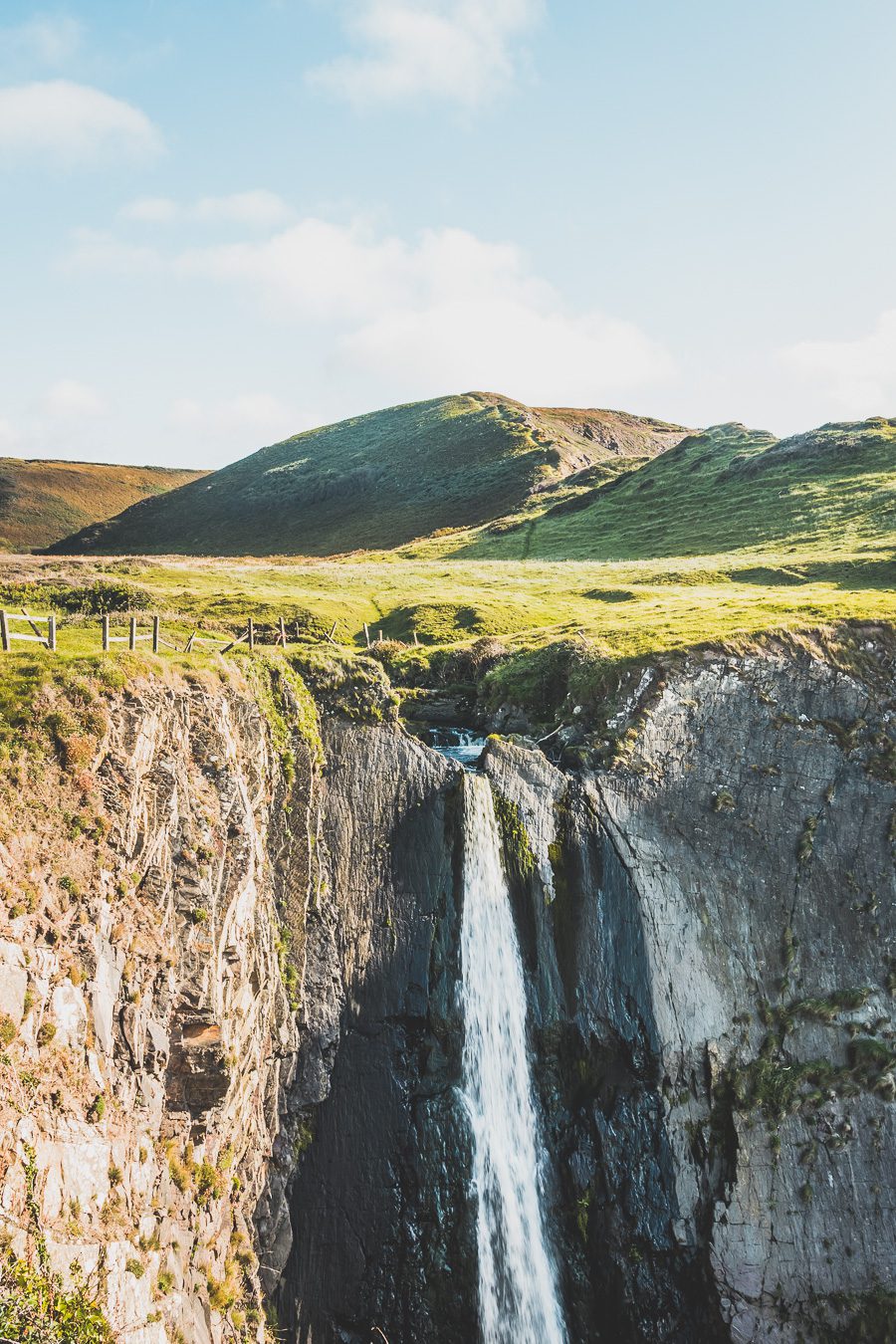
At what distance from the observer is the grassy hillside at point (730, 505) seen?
75938 millimetres

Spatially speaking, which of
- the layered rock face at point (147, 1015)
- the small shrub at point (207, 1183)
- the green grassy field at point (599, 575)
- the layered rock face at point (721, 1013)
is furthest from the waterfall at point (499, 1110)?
the green grassy field at point (599, 575)

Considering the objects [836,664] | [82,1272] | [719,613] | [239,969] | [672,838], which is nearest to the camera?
[82,1272]

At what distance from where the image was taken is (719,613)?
42562mm

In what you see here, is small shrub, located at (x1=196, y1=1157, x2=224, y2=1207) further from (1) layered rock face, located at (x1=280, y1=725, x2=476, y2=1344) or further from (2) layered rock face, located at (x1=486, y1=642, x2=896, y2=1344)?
(2) layered rock face, located at (x1=486, y1=642, x2=896, y2=1344)

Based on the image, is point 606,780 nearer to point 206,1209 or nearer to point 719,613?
point 719,613

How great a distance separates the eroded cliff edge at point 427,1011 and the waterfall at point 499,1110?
0.57m

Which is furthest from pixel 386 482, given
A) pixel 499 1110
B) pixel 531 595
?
pixel 499 1110

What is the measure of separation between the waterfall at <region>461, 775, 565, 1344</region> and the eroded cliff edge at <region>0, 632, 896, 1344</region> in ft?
1.87

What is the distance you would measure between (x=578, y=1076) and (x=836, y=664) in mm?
20294

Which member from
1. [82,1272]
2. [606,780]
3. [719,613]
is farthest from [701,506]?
[82,1272]

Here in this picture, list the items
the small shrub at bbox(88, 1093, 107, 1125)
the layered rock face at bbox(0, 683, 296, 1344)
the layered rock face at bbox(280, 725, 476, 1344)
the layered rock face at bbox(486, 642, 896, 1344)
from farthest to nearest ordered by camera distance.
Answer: the layered rock face at bbox(486, 642, 896, 1344) < the layered rock face at bbox(280, 725, 476, 1344) < the small shrub at bbox(88, 1093, 107, 1125) < the layered rock face at bbox(0, 683, 296, 1344)

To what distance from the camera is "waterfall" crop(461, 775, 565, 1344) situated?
23641 millimetres

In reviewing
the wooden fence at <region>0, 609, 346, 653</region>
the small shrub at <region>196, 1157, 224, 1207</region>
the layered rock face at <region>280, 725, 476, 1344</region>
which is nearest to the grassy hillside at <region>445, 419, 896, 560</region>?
the layered rock face at <region>280, 725, 476, 1344</region>

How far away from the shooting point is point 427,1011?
26.2 m
